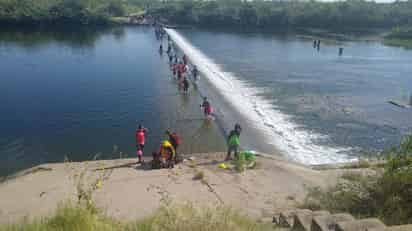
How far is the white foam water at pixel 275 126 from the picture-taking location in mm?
15234

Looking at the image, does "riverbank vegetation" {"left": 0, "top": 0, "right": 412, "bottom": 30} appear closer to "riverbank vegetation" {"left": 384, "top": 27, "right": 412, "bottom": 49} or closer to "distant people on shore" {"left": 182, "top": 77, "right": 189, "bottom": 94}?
"riverbank vegetation" {"left": 384, "top": 27, "right": 412, "bottom": 49}

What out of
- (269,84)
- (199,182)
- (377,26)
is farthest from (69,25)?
(199,182)

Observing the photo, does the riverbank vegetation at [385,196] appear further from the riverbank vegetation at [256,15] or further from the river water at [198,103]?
the riverbank vegetation at [256,15]

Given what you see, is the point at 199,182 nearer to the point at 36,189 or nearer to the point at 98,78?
the point at 36,189

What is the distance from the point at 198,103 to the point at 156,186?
1177cm

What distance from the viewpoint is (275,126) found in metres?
18.1

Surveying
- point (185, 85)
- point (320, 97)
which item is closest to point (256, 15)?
point (320, 97)

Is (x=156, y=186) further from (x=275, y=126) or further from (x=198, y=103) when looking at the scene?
(x=198, y=103)

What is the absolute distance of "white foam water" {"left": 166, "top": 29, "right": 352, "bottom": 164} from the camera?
15234 mm

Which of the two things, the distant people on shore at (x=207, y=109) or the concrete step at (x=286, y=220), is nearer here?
the concrete step at (x=286, y=220)

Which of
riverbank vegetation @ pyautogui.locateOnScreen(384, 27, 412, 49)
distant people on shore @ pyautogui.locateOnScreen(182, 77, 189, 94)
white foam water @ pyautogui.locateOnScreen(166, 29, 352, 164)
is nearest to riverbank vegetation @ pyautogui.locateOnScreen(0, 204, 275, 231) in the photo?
white foam water @ pyautogui.locateOnScreen(166, 29, 352, 164)

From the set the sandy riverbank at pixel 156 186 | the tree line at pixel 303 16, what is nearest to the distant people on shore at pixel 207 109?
the sandy riverbank at pixel 156 186

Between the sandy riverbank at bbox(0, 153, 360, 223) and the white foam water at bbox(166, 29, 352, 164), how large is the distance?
2.05 m

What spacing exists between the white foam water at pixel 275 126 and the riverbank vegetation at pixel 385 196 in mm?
5779
